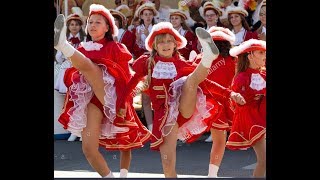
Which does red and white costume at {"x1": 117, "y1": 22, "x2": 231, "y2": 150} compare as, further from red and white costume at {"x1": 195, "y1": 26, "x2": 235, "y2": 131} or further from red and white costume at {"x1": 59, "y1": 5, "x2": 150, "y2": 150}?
red and white costume at {"x1": 195, "y1": 26, "x2": 235, "y2": 131}

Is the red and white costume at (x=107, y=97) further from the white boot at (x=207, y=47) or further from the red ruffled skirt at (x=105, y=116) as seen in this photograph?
the white boot at (x=207, y=47)

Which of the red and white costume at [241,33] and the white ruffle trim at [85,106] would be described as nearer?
the white ruffle trim at [85,106]

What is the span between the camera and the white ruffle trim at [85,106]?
19.7ft

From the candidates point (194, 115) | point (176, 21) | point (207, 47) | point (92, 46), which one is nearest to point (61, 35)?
point (92, 46)

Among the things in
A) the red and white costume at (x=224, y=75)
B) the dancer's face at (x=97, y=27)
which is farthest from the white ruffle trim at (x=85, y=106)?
the red and white costume at (x=224, y=75)

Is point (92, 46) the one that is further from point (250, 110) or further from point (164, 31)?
point (250, 110)

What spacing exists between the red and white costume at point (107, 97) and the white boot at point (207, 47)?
799mm

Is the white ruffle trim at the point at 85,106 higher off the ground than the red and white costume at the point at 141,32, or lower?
lower

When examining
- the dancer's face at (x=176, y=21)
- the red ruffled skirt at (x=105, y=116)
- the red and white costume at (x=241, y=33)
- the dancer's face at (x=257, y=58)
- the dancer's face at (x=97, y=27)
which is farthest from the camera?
the dancer's face at (x=176, y=21)

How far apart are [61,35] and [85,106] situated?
68cm

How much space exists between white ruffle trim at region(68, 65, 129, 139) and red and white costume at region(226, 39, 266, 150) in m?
0.89

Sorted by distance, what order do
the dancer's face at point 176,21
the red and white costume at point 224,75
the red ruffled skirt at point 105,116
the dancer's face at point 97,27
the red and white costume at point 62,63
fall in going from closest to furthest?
1. the red ruffled skirt at point 105,116
2. the dancer's face at point 97,27
3. the red and white costume at point 224,75
4. the dancer's face at point 176,21
5. the red and white costume at point 62,63

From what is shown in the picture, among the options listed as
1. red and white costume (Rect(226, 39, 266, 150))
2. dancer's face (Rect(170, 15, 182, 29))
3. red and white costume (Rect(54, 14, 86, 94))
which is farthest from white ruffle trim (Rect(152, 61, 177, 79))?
red and white costume (Rect(54, 14, 86, 94))
